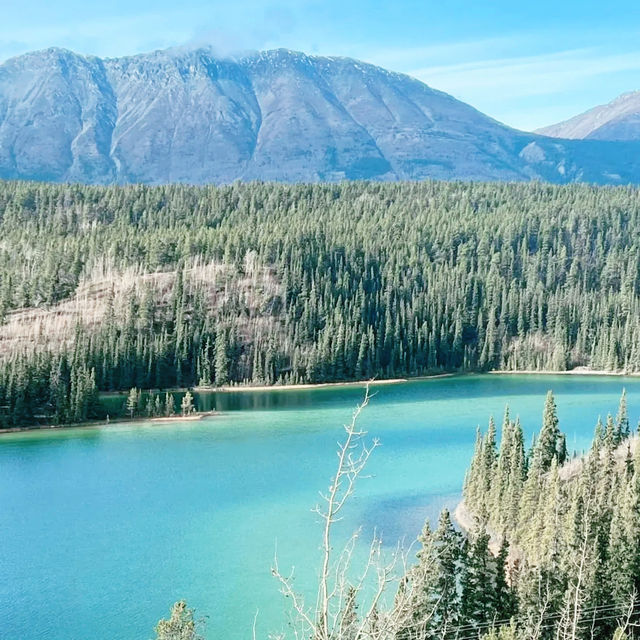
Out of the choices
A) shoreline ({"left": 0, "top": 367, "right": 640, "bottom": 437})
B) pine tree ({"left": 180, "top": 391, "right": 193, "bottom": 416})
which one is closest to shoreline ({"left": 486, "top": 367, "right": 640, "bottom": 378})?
shoreline ({"left": 0, "top": 367, "right": 640, "bottom": 437})

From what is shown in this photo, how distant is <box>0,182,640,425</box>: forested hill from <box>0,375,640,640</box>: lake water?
1722 cm

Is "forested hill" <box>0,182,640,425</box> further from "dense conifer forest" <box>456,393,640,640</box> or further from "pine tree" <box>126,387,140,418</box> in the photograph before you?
"dense conifer forest" <box>456,393,640,640</box>

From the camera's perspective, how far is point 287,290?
133 meters

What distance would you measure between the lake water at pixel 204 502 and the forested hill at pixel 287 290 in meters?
17.2

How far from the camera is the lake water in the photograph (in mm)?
38625

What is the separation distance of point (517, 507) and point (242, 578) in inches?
602

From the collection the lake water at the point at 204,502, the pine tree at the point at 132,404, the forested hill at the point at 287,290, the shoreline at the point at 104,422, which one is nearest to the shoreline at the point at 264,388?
the shoreline at the point at 104,422

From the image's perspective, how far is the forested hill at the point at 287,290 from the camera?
114562mm

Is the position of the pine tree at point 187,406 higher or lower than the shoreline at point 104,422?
higher

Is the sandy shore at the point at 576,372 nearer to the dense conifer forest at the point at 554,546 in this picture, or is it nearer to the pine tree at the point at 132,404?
the pine tree at the point at 132,404

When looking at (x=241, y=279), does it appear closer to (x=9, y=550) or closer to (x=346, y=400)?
(x=346, y=400)

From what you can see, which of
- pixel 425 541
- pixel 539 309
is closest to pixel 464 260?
pixel 539 309

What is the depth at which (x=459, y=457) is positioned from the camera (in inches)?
2687

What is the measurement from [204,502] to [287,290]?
3085 inches
